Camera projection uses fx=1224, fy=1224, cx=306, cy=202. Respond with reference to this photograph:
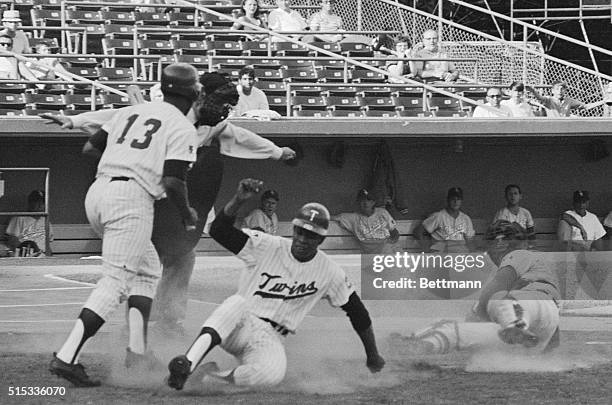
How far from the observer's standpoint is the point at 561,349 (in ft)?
26.3

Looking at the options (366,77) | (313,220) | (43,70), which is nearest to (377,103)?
(366,77)

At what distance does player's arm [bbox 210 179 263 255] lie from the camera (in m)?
6.00

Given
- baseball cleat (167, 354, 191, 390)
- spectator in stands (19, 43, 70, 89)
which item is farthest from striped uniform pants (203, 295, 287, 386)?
spectator in stands (19, 43, 70, 89)

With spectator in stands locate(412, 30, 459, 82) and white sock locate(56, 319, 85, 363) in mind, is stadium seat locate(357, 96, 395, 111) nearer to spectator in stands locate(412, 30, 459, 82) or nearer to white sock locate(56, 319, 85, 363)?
spectator in stands locate(412, 30, 459, 82)

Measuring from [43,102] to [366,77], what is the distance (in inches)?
179

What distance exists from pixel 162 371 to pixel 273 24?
436 inches

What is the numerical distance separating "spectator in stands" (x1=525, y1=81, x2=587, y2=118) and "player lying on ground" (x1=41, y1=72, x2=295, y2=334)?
8.68m

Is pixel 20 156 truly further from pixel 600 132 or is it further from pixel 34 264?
pixel 600 132

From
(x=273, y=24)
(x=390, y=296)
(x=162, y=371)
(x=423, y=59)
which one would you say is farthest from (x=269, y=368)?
(x=273, y=24)

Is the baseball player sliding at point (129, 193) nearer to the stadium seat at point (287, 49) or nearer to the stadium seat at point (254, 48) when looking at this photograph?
the stadium seat at point (254, 48)

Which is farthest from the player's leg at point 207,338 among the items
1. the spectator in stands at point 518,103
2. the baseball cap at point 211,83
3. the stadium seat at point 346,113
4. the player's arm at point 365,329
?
the spectator in stands at point 518,103

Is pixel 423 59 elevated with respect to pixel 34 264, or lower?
elevated
